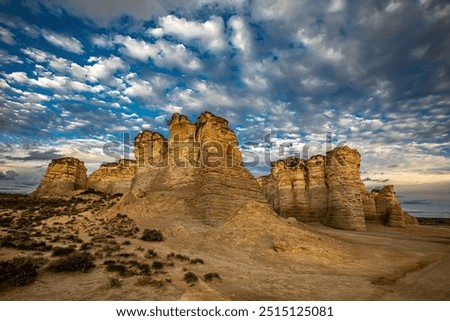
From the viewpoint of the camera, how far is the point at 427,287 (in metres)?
10.4

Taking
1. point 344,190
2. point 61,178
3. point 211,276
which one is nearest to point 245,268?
point 211,276

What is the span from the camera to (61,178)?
57.1 m

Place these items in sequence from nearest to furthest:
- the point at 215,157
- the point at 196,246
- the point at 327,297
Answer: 1. the point at 327,297
2. the point at 196,246
3. the point at 215,157

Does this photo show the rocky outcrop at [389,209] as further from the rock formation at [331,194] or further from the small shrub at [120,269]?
the small shrub at [120,269]

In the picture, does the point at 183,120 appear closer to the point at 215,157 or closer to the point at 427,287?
the point at 215,157

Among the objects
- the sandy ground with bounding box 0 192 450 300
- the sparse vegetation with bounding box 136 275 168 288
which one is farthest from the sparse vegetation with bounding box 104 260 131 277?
the sparse vegetation with bounding box 136 275 168 288

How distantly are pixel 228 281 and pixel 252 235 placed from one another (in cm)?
834

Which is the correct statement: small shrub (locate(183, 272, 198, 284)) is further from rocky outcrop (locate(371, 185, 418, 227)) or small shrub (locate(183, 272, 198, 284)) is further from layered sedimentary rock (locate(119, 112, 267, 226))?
rocky outcrop (locate(371, 185, 418, 227))

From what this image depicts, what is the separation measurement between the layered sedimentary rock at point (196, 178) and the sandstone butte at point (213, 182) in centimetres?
10

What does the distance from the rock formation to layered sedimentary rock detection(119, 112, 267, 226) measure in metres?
19.4

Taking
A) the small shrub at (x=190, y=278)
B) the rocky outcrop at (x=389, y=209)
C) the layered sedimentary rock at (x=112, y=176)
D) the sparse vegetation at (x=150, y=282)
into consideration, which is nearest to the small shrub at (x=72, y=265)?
the sparse vegetation at (x=150, y=282)

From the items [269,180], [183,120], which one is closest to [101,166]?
[183,120]

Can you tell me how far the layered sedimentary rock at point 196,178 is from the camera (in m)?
24.7

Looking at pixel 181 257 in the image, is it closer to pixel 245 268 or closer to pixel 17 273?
pixel 245 268
